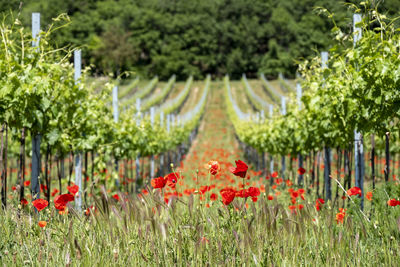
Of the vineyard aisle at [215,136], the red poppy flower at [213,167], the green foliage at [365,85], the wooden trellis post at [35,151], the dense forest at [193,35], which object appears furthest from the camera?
the dense forest at [193,35]

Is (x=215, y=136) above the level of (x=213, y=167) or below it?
below

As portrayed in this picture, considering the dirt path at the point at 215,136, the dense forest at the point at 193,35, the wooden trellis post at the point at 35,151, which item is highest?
the dense forest at the point at 193,35

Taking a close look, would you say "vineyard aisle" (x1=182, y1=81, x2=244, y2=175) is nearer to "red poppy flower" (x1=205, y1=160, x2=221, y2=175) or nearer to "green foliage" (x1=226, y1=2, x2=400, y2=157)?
"green foliage" (x1=226, y1=2, x2=400, y2=157)

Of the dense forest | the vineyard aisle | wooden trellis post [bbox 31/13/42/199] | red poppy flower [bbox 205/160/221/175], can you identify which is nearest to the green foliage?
red poppy flower [bbox 205/160/221/175]

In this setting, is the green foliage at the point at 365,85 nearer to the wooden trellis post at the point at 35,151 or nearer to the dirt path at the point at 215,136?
the wooden trellis post at the point at 35,151

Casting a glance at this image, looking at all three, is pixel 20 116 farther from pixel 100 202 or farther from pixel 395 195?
pixel 395 195

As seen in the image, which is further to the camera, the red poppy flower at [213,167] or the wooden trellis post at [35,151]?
the wooden trellis post at [35,151]

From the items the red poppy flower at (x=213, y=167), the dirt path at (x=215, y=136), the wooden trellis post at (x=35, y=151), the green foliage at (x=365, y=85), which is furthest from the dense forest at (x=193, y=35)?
the red poppy flower at (x=213, y=167)

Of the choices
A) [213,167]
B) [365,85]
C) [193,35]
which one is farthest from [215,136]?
[193,35]

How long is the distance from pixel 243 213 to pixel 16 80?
2394mm

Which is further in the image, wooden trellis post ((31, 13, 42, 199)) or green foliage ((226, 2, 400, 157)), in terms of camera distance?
wooden trellis post ((31, 13, 42, 199))

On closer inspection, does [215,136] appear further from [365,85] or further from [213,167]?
[213,167]

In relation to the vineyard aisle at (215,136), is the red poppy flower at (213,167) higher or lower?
higher

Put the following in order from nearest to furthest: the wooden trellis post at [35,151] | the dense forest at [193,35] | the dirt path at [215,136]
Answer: the wooden trellis post at [35,151], the dirt path at [215,136], the dense forest at [193,35]
